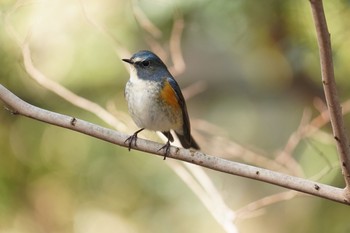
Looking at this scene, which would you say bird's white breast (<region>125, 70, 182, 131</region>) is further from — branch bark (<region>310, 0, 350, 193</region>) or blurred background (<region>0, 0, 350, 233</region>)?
branch bark (<region>310, 0, 350, 193</region>)

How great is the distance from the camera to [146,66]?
281 cm

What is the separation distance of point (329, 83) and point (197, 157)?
602 millimetres

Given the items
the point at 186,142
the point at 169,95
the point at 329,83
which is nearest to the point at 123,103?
the point at 186,142

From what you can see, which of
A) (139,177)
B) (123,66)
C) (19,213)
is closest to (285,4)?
(123,66)

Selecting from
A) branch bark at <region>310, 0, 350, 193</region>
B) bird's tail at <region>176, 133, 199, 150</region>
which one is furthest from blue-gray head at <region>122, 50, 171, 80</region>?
branch bark at <region>310, 0, 350, 193</region>

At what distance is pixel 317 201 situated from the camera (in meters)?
3.69

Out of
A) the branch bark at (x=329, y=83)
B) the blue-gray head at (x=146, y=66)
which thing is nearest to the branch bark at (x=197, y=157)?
the branch bark at (x=329, y=83)

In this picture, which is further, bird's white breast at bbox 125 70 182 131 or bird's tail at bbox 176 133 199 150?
bird's tail at bbox 176 133 199 150

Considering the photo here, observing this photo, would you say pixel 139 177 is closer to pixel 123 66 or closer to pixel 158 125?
pixel 123 66

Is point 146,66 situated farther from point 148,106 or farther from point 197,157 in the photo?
point 197,157

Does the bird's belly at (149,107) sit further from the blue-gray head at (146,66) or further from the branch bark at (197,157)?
the branch bark at (197,157)

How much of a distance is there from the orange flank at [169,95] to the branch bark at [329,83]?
1.04m

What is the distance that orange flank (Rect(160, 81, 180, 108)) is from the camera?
275 centimetres

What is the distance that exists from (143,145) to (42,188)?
1551 mm
